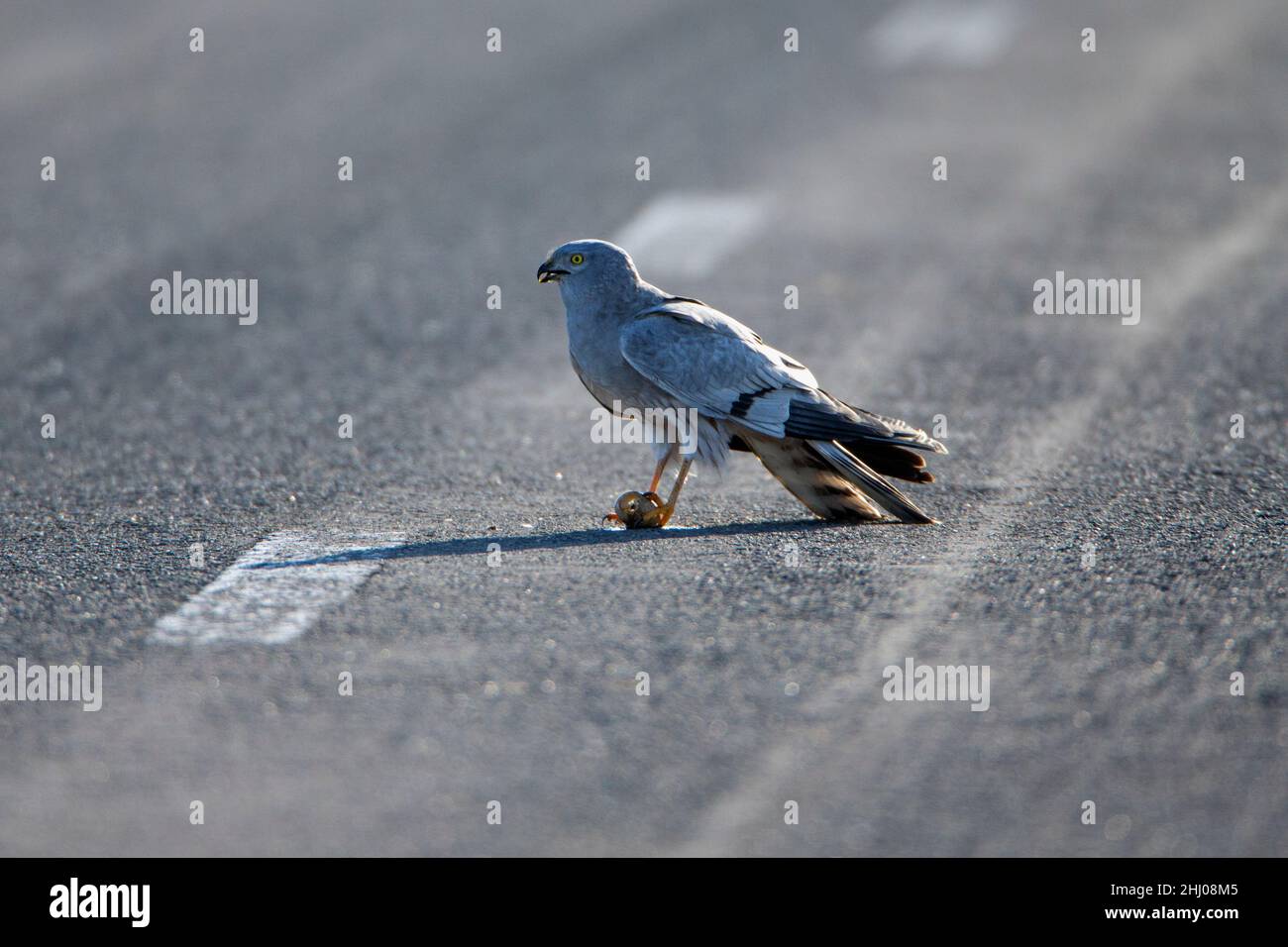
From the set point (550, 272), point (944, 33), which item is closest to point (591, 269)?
point (550, 272)

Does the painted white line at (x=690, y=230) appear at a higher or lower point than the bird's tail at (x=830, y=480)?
higher

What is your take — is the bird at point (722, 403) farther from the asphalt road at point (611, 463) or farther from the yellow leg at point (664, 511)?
the asphalt road at point (611, 463)

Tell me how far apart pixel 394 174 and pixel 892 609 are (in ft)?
38.3

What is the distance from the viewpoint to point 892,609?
6406 millimetres

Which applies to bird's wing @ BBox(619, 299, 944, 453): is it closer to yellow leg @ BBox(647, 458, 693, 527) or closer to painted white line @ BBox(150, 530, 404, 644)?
yellow leg @ BBox(647, 458, 693, 527)

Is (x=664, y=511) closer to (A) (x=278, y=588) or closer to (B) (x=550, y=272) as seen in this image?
(B) (x=550, y=272)

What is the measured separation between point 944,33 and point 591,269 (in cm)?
1849

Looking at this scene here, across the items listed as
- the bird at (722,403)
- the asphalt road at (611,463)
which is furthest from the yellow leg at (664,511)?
the asphalt road at (611,463)

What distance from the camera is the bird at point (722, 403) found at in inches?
306

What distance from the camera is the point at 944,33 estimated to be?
987 inches

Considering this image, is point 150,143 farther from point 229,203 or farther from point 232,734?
point 232,734

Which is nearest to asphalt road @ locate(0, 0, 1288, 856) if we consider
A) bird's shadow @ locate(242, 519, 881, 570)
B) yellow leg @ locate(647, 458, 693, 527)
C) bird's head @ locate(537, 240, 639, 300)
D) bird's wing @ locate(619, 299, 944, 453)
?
bird's shadow @ locate(242, 519, 881, 570)

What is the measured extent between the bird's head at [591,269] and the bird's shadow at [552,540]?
1227mm
